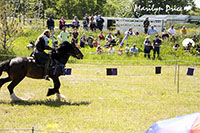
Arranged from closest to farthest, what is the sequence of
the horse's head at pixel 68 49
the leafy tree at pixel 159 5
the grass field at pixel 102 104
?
the grass field at pixel 102 104 < the horse's head at pixel 68 49 < the leafy tree at pixel 159 5

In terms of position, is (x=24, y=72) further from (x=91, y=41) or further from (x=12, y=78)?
(x=91, y=41)

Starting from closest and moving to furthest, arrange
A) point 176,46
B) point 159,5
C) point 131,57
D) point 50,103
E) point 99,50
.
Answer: point 50,103 → point 131,57 → point 99,50 → point 176,46 → point 159,5

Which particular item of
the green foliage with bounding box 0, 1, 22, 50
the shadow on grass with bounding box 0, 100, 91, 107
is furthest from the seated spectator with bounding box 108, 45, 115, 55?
the shadow on grass with bounding box 0, 100, 91, 107

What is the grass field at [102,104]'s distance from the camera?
985 cm

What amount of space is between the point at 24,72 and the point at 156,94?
547cm

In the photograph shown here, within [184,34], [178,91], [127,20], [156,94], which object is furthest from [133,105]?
[127,20]

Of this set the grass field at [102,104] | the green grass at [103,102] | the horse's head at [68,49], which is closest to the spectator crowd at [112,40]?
the green grass at [103,102]

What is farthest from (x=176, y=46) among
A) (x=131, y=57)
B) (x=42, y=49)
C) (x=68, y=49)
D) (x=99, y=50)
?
(x=42, y=49)

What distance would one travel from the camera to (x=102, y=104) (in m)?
12.3

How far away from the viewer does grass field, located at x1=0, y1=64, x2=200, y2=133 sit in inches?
388

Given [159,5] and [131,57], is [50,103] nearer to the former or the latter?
[131,57]

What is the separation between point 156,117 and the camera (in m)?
10.8

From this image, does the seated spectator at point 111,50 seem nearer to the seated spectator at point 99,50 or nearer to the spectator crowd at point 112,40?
the spectator crowd at point 112,40

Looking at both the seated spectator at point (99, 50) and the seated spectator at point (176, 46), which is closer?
the seated spectator at point (99, 50)
